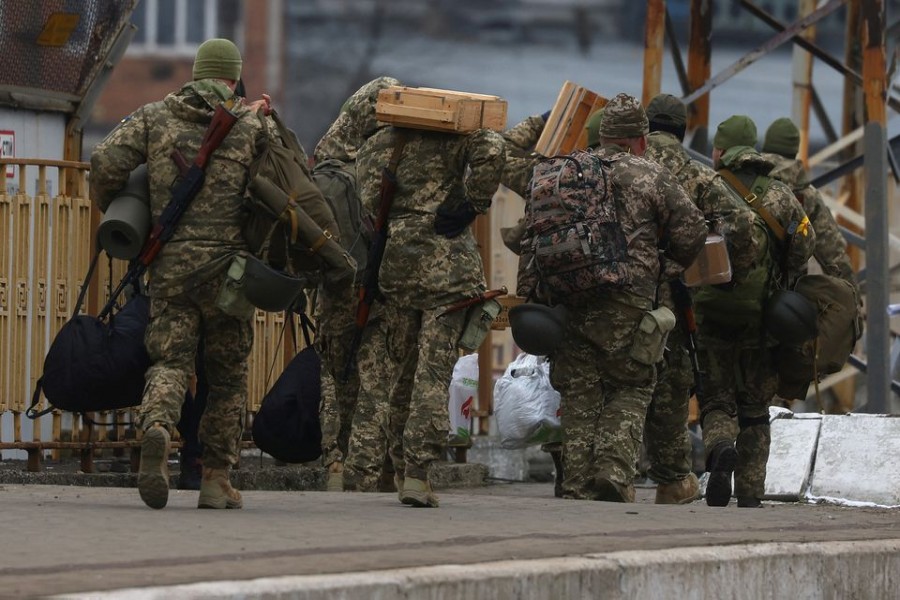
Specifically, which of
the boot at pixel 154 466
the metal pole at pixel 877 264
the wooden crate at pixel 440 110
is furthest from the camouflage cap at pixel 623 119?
the metal pole at pixel 877 264

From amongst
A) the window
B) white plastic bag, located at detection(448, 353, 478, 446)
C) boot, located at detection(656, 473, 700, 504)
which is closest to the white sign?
white plastic bag, located at detection(448, 353, 478, 446)

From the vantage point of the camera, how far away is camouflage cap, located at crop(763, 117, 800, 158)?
1177 cm

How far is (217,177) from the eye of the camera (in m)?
8.12

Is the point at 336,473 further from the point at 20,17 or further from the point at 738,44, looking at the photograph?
the point at 738,44

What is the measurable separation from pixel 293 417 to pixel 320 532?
3354mm

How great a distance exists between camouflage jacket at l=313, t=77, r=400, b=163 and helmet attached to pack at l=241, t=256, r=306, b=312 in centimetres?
176

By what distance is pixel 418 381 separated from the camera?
351 inches

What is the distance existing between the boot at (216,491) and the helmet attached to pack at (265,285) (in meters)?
0.73

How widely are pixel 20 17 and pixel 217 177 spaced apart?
12.9 ft

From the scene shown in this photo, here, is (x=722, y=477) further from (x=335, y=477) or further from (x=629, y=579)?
(x=629, y=579)

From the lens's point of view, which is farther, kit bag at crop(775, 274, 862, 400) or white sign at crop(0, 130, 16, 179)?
white sign at crop(0, 130, 16, 179)

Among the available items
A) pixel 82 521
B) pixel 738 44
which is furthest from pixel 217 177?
pixel 738 44

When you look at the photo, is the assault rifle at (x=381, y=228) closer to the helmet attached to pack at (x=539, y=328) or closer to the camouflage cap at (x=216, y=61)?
the helmet attached to pack at (x=539, y=328)

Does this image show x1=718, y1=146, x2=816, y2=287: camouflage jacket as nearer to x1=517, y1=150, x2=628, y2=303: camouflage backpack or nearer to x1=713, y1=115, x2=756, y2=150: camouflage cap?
x1=713, y1=115, x2=756, y2=150: camouflage cap
